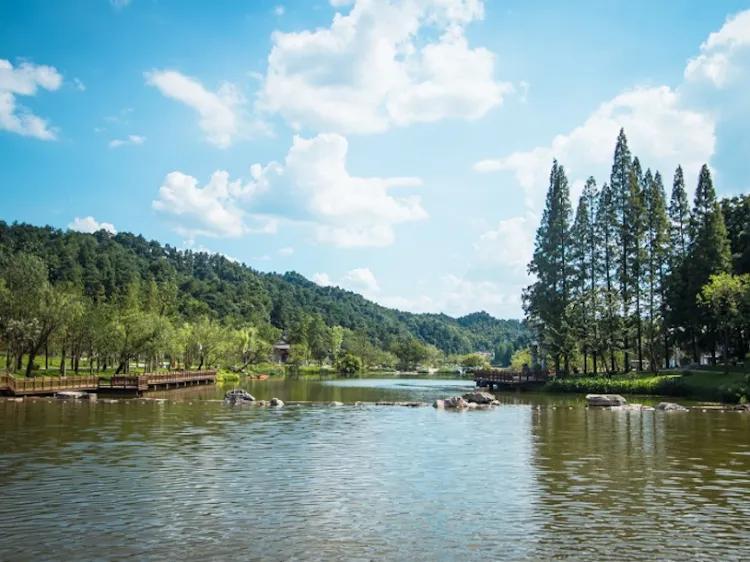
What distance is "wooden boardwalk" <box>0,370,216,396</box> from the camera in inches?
2141

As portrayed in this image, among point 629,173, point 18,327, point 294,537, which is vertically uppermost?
point 629,173

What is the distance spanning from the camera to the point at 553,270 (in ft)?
253

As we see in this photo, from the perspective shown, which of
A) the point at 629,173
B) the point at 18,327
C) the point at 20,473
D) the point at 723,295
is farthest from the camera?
the point at 629,173

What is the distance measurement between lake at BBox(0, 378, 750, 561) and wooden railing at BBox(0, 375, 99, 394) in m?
20.1

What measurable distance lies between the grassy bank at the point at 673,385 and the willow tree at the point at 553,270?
5.46 metres

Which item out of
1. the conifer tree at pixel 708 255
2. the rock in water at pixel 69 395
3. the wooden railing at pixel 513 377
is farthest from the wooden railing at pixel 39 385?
the conifer tree at pixel 708 255

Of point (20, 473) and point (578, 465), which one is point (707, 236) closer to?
point (578, 465)

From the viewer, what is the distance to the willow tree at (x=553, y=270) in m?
75.0

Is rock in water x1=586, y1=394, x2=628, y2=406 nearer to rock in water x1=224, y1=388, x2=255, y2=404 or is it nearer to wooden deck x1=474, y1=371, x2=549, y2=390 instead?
wooden deck x1=474, y1=371, x2=549, y2=390

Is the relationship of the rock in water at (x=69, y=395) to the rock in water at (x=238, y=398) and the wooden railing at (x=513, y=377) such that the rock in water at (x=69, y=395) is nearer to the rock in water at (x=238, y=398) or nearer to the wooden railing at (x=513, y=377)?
the rock in water at (x=238, y=398)

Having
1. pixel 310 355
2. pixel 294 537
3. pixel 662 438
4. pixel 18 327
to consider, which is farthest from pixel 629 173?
pixel 310 355

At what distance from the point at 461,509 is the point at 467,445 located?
12277mm

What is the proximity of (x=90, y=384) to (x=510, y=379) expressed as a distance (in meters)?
45.7

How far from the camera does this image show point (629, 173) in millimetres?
74250
